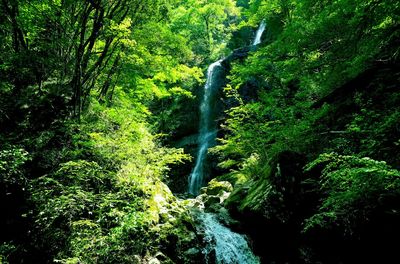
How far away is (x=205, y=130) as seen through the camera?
1948 cm

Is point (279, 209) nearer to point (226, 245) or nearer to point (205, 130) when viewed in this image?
point (226, 245)

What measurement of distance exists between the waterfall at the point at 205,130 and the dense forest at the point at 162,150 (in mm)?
7807

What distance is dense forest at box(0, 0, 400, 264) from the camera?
15.0 feet

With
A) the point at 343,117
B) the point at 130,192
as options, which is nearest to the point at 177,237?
the point at 130,192

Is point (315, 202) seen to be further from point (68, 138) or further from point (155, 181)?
point (68, 138)

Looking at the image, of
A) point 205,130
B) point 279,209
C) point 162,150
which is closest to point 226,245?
point 279,209

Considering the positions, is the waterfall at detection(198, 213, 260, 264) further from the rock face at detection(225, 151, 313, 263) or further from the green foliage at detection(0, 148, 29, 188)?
the green foliage at detection(0, 148, 29, 188)

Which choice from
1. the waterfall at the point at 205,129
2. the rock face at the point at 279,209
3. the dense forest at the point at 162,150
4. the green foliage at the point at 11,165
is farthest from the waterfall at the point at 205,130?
the green foliage at the point at 11,165

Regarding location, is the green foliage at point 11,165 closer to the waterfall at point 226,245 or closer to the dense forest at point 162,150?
the dense forest at point 162,150

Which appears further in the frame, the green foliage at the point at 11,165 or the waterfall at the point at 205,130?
the waterfall at the point at 205,130

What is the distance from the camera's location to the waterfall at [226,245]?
6.87 metres

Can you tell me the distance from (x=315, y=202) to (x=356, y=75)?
356 cm

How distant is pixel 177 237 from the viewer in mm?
6008

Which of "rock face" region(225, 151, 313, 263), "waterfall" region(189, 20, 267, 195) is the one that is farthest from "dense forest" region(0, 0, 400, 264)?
"waterfall" region(189, 20, 267, 195)
